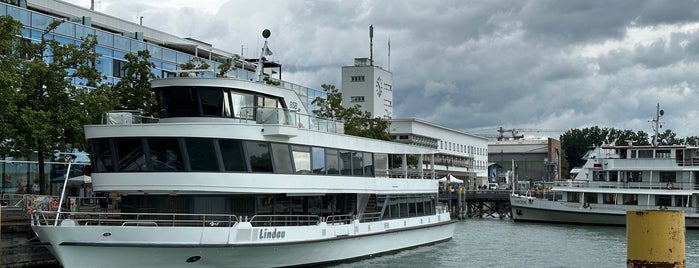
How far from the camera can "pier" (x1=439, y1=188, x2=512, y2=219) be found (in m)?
74.0

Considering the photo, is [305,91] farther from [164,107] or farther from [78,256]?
[78,256]

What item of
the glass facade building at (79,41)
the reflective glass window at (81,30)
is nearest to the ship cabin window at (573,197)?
the glass facade building at (79,41)

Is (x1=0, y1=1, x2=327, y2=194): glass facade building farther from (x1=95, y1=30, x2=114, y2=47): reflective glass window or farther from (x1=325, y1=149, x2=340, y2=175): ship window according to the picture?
(x1=325, y1=149, x2=340, y2=175): ship window

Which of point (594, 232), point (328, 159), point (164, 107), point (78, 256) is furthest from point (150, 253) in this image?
point (594, 232)

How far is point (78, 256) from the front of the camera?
2312cm

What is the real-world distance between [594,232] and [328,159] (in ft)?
98.0

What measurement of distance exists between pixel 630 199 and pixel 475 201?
755 inches

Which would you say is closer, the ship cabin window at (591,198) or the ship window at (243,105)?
the ship window at (243,105)

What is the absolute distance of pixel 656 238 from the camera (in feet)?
33.9

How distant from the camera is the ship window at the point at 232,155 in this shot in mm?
25656

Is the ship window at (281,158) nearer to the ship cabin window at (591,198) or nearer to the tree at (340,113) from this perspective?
the tree at (340,113)

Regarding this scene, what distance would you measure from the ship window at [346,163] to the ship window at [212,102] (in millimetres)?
5799

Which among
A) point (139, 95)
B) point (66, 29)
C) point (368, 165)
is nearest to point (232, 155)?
point (368, 165)

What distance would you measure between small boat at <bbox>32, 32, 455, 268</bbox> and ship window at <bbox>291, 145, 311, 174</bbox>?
0.04 meters
